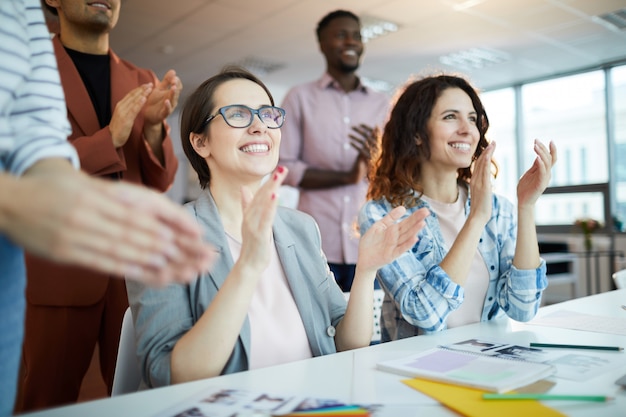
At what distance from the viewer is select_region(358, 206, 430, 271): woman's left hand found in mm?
1318

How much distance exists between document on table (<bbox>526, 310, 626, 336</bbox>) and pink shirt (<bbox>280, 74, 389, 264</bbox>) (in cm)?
110

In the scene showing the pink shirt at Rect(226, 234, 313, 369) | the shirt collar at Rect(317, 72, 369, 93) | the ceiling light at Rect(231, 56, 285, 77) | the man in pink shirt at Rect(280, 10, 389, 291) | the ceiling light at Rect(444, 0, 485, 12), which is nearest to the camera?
the pink shirt at Rect(226, 234, 313, 369)

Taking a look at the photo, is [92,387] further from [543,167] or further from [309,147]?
[543,167]

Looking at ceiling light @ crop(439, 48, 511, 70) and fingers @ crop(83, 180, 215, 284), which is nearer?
fingers @ crop(83, 180, 215, 284)

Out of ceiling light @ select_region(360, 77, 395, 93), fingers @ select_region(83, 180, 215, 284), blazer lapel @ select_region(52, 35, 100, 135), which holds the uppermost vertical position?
ceiling light @ select_region(360, 77, 395, 93)

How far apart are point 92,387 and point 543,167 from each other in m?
2.35

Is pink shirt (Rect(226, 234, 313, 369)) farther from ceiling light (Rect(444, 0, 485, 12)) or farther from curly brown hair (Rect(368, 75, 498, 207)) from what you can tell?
ceiling light (Rect(444, 0, 485, 12))

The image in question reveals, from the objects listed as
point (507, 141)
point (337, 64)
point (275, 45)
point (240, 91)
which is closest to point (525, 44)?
point (507, 141)

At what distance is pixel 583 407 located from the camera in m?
0.84

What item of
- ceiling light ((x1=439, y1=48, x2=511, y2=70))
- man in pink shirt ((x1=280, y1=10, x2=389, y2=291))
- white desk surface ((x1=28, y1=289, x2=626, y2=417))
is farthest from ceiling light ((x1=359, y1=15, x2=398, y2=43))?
white desk surface ((x1=28, y1=289, x2=626, y2=417))

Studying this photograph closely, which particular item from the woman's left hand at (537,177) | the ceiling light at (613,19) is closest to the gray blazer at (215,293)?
the woman's left hand at (537,177)

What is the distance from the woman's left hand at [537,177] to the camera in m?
1.66

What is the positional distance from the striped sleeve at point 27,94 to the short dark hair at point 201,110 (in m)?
0.70

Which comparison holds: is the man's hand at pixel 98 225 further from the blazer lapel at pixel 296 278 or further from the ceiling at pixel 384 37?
the ceiling at pixel 384 37
